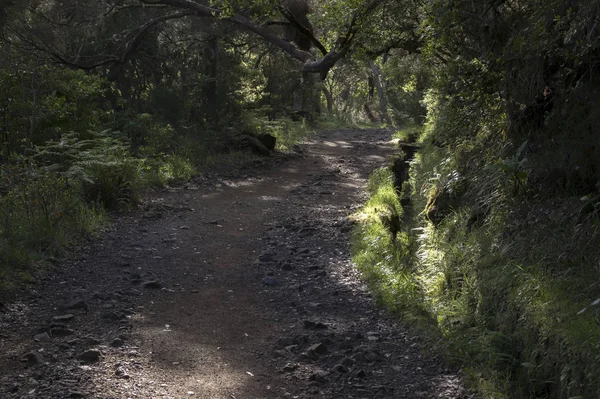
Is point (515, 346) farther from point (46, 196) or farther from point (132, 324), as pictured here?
point (46, 196)

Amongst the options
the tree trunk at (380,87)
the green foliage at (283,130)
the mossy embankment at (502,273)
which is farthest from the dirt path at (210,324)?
the tree trunk at (380,87)

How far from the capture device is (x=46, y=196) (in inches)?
329

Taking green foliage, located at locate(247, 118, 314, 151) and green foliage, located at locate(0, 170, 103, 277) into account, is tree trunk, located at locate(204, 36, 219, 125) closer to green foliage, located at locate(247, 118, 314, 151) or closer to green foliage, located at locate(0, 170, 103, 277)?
green foliage, located at locate(247, 118, 314, 151)

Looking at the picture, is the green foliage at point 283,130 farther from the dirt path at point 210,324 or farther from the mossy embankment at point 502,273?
the mossy embankment at point 502,273

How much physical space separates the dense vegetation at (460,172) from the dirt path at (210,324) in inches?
18.9

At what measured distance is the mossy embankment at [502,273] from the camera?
4.33m

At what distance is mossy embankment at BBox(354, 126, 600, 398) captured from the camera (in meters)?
4.33

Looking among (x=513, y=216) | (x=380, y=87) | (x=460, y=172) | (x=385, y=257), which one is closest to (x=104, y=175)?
(x=385, y=257)

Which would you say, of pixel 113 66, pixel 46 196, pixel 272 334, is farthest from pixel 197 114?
pixel 272 334

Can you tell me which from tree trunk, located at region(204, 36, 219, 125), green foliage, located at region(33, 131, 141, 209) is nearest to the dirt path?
green foliage, located at region(33, 131, 141, 209)

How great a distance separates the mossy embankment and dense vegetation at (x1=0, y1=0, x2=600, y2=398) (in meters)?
0.02

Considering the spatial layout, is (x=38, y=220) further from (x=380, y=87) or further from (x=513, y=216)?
(x=380, y=87)

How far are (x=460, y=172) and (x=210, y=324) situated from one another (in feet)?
14.7

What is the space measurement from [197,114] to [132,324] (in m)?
13.9
